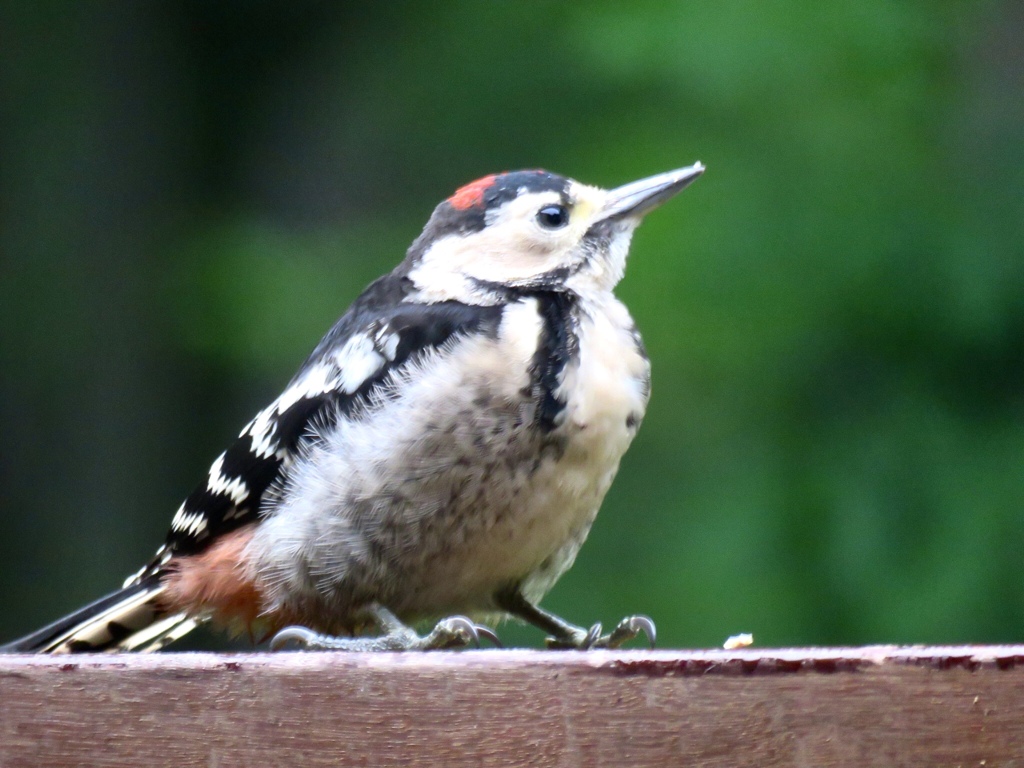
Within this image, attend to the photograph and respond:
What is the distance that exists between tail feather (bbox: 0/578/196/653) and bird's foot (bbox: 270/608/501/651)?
1.58 ft

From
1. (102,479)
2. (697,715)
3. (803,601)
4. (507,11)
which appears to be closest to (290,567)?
(697,715)

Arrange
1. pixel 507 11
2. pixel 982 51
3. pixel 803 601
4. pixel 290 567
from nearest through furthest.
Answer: pixel 290 567 → pixel 803 601 → pixel 982 51 → pixel 507 11

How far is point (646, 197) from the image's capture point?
3227mm

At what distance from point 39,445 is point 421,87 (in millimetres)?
2071

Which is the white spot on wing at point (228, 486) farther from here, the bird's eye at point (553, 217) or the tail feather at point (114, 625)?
the bird's eye at point (553, 217)

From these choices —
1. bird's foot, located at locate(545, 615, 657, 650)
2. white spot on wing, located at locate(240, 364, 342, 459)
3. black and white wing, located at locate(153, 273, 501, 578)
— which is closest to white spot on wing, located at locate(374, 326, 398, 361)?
black and white wing, located at locate(153, 273, 501, 578)

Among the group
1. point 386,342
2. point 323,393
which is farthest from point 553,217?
point 323,393

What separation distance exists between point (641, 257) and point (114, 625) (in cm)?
241

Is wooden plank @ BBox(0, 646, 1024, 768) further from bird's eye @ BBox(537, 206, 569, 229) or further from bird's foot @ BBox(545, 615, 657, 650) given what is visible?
bird's eye @ BBox(537, 206, 569, 229)

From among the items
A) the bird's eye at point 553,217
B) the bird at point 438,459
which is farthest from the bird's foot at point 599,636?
the bird's eye at point 553,217

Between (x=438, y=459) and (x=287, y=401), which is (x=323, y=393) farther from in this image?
(x=438, y=459)

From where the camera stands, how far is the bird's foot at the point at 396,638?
8.44 feet

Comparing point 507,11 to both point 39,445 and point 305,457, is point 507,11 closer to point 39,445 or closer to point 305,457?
point 39,445

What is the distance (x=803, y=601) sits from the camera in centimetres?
457
